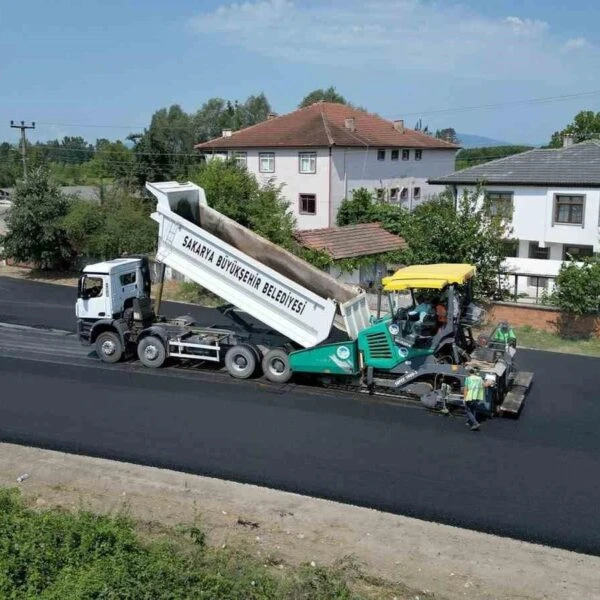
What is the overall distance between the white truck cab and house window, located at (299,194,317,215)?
21.3 m

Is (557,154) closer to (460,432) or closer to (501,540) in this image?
(460,432)

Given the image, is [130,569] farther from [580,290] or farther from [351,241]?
[351,241]

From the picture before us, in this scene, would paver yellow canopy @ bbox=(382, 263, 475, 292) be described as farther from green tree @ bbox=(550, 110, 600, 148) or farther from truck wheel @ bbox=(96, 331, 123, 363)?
green tree @ bbox=(550, 110, 600, 148)

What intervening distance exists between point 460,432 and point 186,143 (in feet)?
198

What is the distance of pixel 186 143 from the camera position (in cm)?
6869

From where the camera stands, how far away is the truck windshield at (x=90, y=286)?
15922mm

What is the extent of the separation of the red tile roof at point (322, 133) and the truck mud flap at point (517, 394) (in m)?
23.3

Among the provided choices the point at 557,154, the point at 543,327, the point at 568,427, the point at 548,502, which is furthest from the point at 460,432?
the point at 557,154

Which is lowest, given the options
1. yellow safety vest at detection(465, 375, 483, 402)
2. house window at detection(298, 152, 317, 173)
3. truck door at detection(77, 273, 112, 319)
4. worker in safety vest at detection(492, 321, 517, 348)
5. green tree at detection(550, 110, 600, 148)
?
yellow safety vest at detection(465, 375, 483, 402)

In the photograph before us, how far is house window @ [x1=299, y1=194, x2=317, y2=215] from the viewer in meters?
37.0

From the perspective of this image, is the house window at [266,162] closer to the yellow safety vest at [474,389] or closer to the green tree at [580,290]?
the green tree at [580,290]

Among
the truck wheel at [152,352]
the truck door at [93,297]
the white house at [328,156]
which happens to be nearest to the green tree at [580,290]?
the truck wheel at [152,352]

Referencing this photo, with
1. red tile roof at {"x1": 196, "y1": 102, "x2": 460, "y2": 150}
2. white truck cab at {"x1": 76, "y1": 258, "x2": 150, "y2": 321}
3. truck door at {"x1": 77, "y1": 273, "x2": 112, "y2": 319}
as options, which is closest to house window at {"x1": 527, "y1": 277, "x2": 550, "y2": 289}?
white truck cab at {"x1": 76, "y1": 258, "x2": 150, "y2": 321}

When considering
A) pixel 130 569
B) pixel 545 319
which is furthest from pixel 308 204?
pixel 130 569
